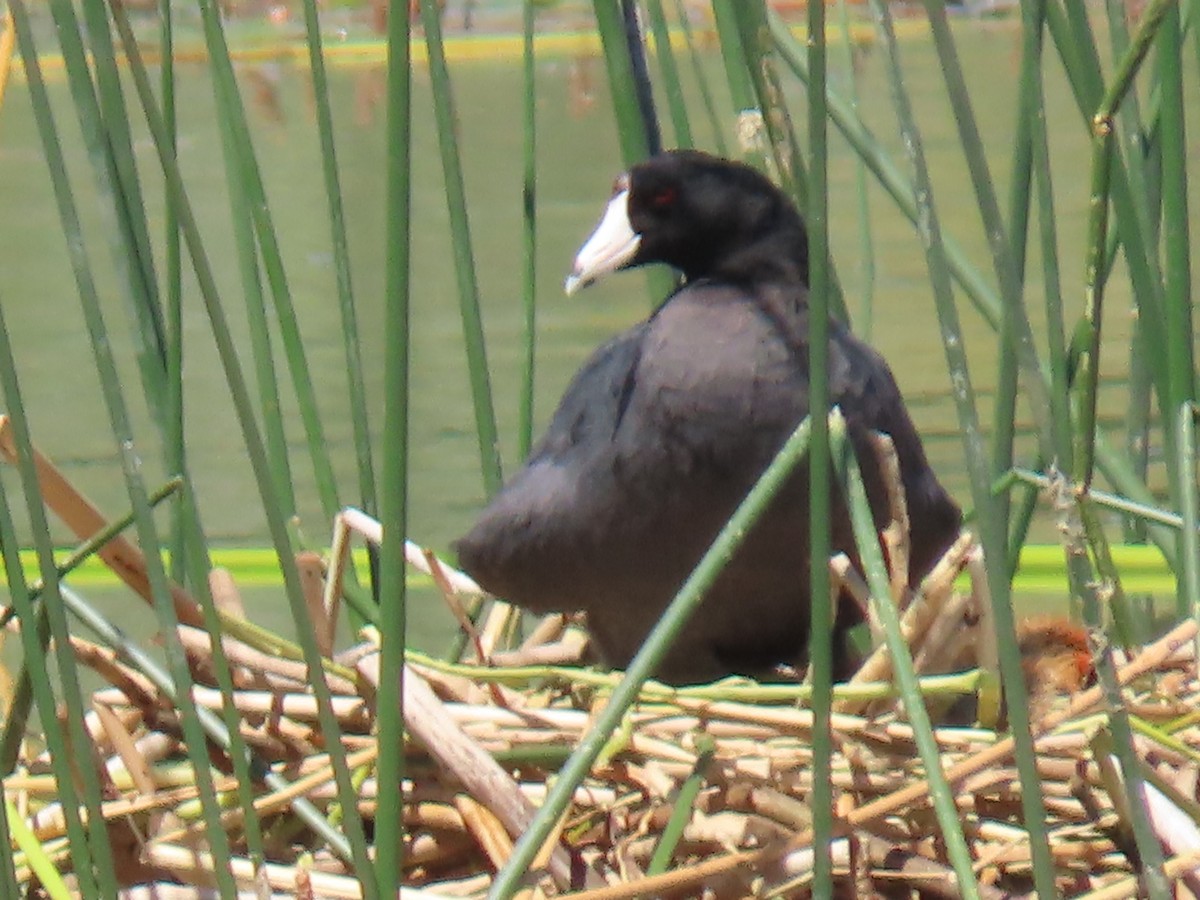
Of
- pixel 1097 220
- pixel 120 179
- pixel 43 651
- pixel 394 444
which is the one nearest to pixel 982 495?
pixel 1097 220

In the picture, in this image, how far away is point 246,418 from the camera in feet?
3.66

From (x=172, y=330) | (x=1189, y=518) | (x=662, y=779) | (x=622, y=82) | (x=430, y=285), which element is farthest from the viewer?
(x=430, y=285)

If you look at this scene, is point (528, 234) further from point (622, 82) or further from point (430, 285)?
point (430, 285)

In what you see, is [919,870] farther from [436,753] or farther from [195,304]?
[195,304]

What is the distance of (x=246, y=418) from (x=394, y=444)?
0.10 meters

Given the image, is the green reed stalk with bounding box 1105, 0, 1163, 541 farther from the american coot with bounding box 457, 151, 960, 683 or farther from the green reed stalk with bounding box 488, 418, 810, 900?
the green reed stalk with bounding box 488, 418, 810, 900

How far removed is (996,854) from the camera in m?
1.34

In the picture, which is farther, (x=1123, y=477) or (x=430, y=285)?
(x=430, y=285)

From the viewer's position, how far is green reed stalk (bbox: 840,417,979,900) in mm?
1104

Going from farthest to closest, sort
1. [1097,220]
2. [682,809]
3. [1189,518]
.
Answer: [1189,518] → [682,809] → [1097,220]

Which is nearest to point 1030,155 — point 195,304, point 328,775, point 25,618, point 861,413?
point 861,413

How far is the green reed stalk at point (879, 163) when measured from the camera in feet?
5.78

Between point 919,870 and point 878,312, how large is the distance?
332 centimetres

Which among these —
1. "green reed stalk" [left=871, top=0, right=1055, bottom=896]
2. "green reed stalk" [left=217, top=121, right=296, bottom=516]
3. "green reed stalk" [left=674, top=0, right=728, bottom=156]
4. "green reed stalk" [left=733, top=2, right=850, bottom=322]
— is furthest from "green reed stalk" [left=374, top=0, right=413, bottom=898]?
"green reed stalk" [left=674, top=0, right=728, bottom=156]
